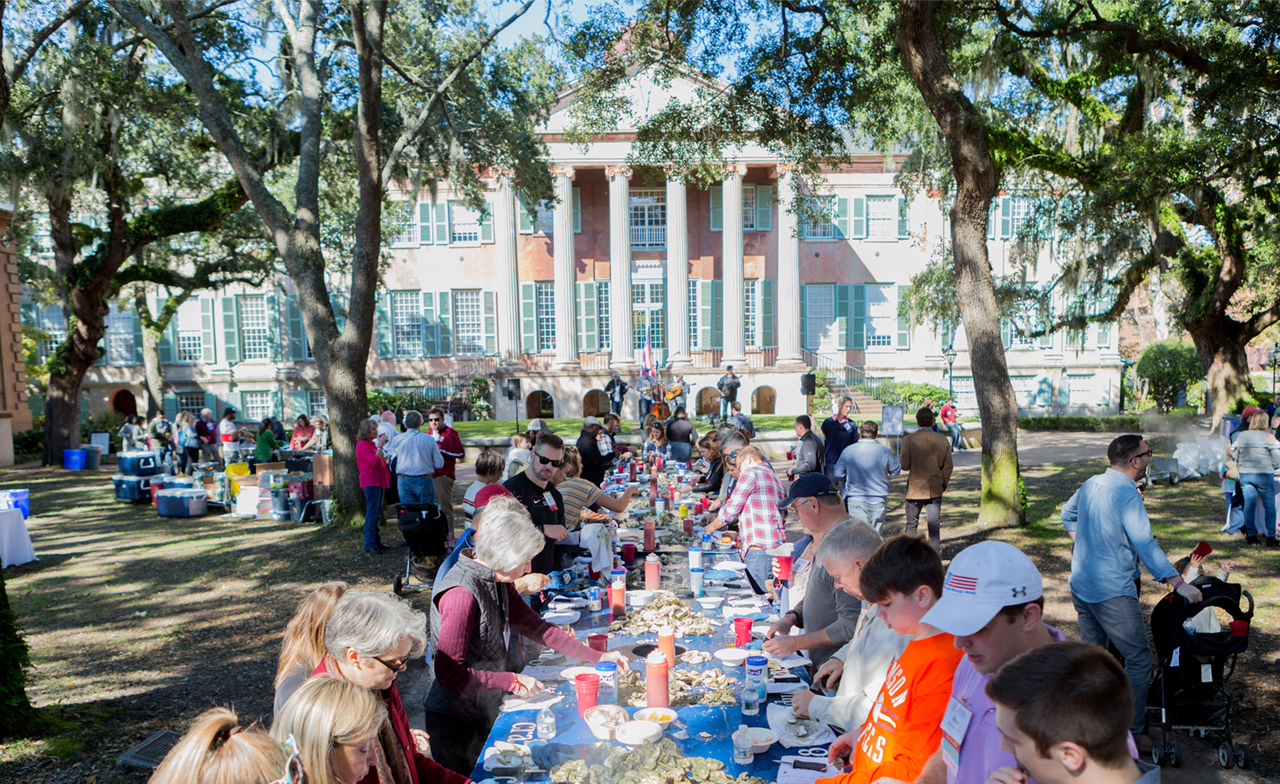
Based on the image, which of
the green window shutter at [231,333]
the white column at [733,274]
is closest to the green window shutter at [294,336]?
the green window shutter at [231,333]

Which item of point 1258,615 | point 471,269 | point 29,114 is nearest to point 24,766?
point 1258,615

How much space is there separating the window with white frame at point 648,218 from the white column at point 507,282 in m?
4.77

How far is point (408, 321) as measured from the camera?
31.5 m

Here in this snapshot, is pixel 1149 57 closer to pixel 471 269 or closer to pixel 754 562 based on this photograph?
pixel 754 562

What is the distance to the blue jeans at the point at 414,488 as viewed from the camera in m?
9.75

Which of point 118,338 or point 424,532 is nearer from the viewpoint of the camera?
point 424,532

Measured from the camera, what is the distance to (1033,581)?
7.06 feet

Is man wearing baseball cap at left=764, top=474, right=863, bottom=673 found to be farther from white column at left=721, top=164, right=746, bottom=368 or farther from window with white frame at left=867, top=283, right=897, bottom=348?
window with white frame at left=867, top=283, right=897, bottom=348

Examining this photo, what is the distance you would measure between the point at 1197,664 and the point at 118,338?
3727 centimetres

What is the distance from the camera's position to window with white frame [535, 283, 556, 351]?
3138 cm

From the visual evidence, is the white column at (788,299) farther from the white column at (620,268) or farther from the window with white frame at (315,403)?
the window with white frame at (315,403)

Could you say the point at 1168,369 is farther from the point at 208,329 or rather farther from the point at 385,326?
the point at 208,329

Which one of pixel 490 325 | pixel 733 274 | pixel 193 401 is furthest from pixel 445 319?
pixel 733 274

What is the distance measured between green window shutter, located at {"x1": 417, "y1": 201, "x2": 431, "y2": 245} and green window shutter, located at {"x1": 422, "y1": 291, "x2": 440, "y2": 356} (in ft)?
6.76
